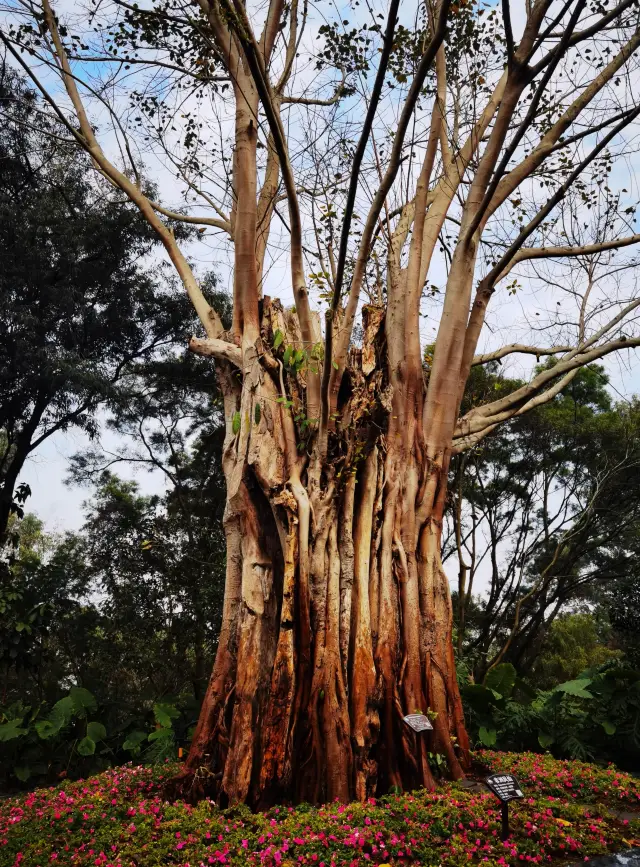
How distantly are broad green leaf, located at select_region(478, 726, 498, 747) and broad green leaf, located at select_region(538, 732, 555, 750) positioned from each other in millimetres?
378

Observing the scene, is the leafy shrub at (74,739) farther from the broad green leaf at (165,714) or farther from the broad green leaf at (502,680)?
the broad green leaf at (502,680)

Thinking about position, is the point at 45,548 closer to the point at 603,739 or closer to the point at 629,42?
the point at 603,739

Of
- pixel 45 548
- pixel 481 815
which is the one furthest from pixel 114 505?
pixel 481 815

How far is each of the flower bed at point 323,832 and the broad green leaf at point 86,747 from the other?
144 centimetres

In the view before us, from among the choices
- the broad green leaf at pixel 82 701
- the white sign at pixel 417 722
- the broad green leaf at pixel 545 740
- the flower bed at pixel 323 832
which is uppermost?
the broad green leaf at pixel 82 701

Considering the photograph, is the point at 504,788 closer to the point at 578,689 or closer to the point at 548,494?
the point at 578,689

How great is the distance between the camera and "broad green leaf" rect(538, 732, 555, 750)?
225 inches

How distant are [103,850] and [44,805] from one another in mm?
1191

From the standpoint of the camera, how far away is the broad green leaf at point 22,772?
553 centimetres

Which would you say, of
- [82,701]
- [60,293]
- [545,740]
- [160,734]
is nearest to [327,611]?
[160,734]

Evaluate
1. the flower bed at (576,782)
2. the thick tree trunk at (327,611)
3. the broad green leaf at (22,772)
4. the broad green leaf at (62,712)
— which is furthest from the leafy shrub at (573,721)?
the broad green leaf at (22,772)

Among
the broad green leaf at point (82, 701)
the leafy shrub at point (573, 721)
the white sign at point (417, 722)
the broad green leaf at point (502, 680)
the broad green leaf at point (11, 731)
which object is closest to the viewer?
the white sign at point (417, 722)

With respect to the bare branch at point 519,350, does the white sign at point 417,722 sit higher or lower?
lower

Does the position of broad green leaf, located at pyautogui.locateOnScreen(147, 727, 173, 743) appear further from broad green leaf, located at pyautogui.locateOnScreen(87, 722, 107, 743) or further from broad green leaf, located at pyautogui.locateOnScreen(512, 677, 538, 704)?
broad green leaf, located at pyautogui.locateOnScreen(512, 677, 538, 704)
